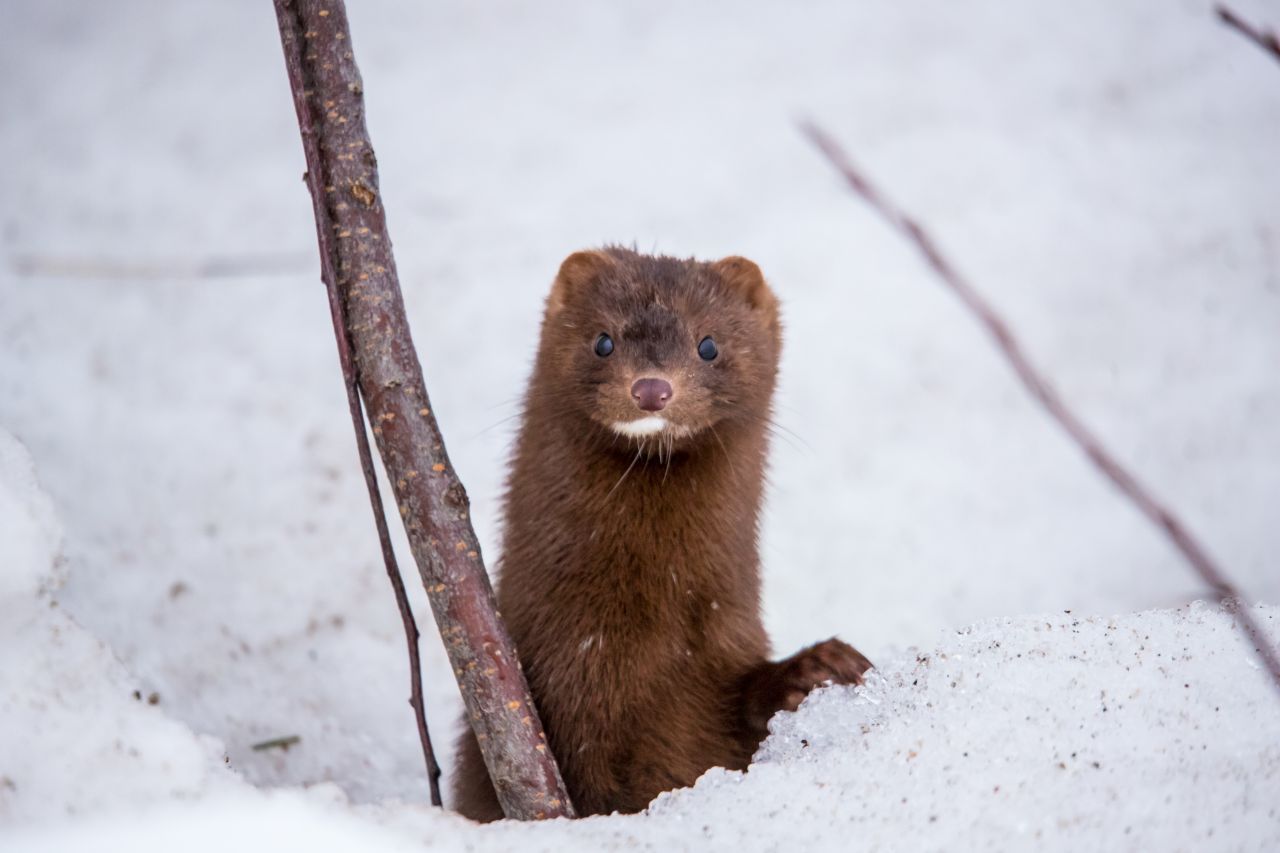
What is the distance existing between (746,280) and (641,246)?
181cm

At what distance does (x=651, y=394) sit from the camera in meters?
2.56

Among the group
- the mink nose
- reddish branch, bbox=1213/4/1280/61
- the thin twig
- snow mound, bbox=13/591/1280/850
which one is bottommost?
the thin twig

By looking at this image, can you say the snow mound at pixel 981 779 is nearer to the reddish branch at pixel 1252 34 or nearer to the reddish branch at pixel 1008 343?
the reddish branch at pixel 1008 343

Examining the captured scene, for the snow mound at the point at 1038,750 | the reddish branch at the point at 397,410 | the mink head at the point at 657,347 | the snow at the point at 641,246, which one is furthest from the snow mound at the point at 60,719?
the snow at the point at 641,246

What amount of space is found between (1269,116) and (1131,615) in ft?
11.9

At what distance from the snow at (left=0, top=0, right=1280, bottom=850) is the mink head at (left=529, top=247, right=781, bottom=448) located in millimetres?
827

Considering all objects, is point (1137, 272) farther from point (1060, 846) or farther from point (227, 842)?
point (227, 842)

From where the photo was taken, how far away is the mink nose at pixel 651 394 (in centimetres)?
256

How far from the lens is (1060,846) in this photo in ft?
5.98

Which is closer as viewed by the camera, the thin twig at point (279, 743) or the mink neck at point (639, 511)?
the mink neck at point (639, 511)

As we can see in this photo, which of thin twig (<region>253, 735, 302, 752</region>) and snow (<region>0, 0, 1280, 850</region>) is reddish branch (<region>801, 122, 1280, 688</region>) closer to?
snow (<region>0, 0, 1280, 850</region>)

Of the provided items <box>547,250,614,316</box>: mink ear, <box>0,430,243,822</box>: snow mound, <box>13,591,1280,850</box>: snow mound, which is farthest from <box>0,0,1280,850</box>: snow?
<box>0,430,243,822</box>: snow mound

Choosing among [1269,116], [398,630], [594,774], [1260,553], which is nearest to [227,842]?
[594,774]

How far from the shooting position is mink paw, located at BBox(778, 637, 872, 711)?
2.54m
